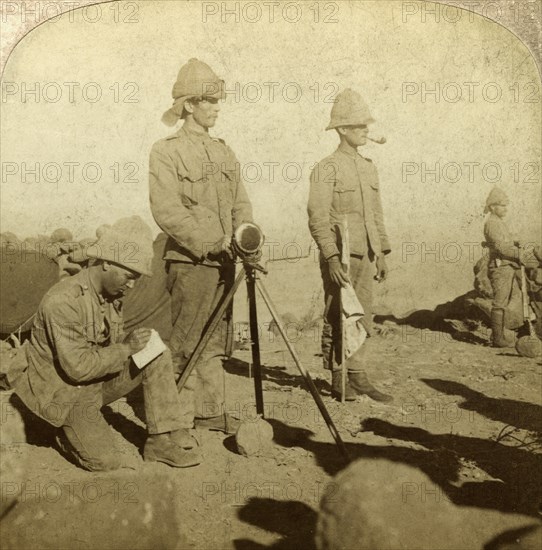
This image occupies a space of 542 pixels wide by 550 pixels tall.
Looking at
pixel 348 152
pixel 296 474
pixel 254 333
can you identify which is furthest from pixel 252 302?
pixel 348 152

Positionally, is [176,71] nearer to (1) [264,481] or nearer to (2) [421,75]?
(2) [421,75]

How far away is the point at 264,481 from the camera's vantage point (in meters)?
4.79

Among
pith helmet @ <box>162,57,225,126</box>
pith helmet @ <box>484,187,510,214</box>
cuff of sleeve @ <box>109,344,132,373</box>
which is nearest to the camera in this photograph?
cuff of sleeve @ <box>109,344,132,373</box>

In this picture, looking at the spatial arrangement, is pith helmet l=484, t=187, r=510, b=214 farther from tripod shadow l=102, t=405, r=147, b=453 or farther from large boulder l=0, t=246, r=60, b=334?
large boulder l=0, t=246, r=60, b=334

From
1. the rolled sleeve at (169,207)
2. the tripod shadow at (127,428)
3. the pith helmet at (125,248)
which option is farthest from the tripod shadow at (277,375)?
the pith helmet at (125,248)

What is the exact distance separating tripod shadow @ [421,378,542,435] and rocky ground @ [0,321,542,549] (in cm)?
1

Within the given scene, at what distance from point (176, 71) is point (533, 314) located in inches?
206

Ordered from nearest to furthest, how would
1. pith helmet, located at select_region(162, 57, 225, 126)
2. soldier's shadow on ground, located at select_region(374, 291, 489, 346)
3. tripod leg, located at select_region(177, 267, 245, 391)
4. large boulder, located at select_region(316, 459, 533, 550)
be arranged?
large boulder, located at select_region(316, 459, 533, 550) < tripod leg, located at select_region(177, 267, 245, 391) < pith helmet, located at select_region(162, 57, 225, 126) < soldier's shadow on ground, located at select_region(374, 291, 489, 346)

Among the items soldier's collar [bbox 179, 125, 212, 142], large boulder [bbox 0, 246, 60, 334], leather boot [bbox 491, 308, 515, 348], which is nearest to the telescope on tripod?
soldier's collar [bbox 179, 125, 212, 142]

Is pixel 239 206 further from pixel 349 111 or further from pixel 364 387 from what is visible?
pixel 364 387

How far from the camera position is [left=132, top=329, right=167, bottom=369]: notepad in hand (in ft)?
15.8

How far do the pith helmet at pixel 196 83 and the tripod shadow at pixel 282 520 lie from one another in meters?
2.86

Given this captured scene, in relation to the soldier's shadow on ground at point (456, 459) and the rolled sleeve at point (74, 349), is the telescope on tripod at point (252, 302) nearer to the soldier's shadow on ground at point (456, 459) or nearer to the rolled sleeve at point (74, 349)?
the soldier's shadow on ground at point (456, 459)

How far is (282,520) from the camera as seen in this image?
4348 mm
